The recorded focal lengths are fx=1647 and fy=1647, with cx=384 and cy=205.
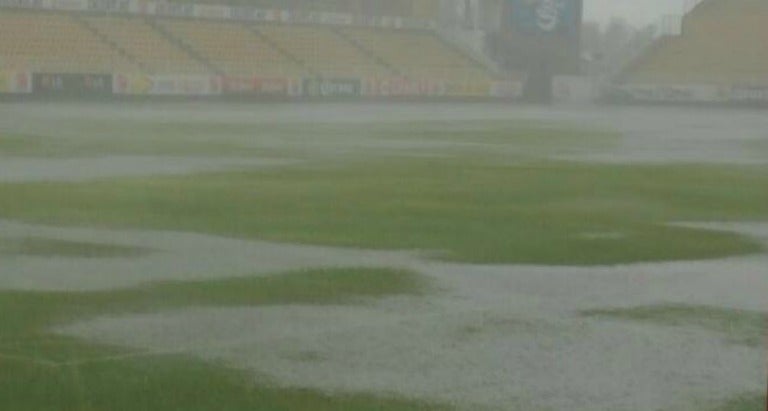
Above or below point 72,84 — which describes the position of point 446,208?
above

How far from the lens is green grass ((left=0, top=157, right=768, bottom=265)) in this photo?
14617 mm

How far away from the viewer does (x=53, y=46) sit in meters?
54.8

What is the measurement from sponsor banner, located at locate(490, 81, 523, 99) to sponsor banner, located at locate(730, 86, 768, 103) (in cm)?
895

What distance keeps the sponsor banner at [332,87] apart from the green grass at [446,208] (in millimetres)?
34890

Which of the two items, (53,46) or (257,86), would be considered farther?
(257,86)

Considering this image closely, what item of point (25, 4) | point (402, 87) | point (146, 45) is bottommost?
point (402, 87)

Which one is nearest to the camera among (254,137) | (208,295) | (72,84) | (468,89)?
(208,295)

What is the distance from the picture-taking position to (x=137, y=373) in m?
8.20

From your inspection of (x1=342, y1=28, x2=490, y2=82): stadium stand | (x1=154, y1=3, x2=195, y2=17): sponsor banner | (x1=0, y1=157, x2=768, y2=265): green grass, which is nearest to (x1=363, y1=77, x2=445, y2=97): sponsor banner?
(x1=342, y1=28, x2=490, y2=82): stadium stand

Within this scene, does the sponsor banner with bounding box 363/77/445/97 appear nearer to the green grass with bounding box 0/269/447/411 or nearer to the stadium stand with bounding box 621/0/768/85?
the stadium stand with bounding box 621/0/768/85

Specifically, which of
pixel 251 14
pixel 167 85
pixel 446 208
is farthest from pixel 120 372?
pixel 251 14

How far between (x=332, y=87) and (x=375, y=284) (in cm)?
4952

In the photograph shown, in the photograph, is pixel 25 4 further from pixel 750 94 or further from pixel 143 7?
pixel 750 94

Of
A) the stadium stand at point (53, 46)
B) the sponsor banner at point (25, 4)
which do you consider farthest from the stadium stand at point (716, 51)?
the sponsor banner at point (25, 4)
